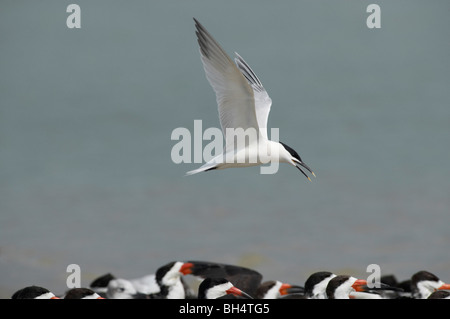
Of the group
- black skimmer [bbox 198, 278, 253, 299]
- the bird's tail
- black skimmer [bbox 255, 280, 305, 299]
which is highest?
the bird's tail

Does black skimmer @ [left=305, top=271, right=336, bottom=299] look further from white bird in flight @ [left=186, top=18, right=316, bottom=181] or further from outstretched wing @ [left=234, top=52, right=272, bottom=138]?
outstretched wing @ [left=234, top=52, right=272, bottom=138]

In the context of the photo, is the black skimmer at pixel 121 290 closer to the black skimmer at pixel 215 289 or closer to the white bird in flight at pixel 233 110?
the black skimmer at pixel 215 289

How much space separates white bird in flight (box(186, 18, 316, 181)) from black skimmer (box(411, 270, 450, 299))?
2599mm

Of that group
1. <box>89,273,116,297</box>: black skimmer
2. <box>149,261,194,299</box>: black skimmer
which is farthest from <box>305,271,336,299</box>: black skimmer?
<box>89,273,116,297</box>: black skimmer

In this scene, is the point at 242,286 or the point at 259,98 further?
the point at 242,286

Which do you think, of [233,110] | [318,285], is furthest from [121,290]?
[233,110]

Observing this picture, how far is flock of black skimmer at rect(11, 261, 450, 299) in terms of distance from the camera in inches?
357

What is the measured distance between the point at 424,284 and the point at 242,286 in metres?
2.10

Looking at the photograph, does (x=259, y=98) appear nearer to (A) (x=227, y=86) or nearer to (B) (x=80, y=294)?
(A) (x=227, y=86)

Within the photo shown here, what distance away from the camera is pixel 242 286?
10.3 metres
